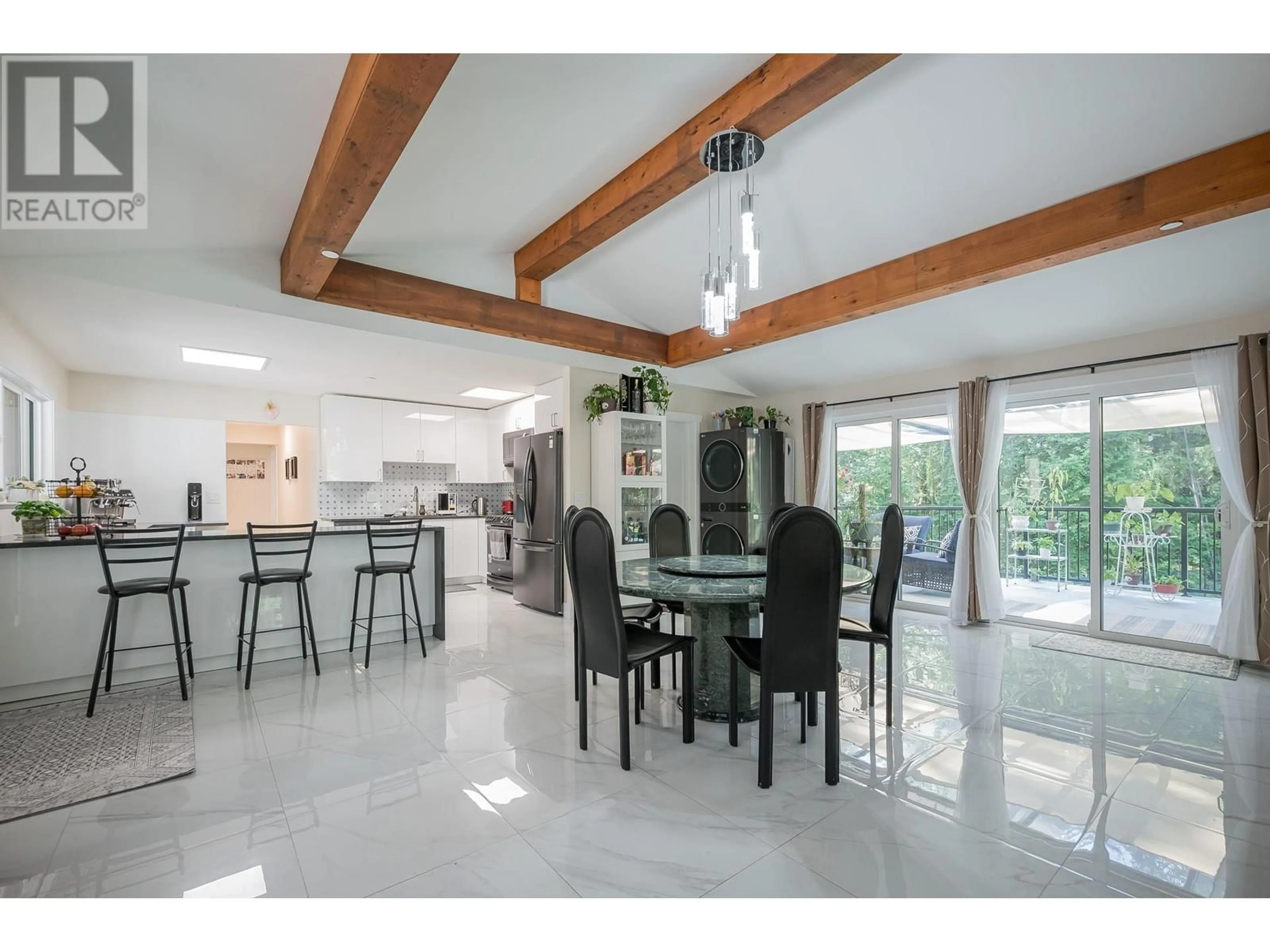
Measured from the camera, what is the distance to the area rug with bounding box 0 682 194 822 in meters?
2.09

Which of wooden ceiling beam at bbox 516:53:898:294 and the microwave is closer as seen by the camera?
Answer: wooden ceiling beam at bbox 516:53:898:294

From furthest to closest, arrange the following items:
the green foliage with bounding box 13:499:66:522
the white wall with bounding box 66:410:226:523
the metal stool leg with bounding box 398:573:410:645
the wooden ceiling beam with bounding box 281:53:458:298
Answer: the white wall with bounding box 66:410:226:523, the metal stool leg with bounding box 398:573:410:645, the green foliage with bounding box 13:499:66:522, the wooden ceiling beam with bounding box 281:53:458:298

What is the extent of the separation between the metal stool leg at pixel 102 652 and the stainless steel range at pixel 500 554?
3.37m

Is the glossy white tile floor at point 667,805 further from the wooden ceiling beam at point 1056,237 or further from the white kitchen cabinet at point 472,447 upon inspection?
the white kitchen cabinet at point 472,447

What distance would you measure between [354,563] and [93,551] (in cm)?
140

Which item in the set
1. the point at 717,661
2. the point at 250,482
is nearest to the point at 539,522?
the point at 717,661

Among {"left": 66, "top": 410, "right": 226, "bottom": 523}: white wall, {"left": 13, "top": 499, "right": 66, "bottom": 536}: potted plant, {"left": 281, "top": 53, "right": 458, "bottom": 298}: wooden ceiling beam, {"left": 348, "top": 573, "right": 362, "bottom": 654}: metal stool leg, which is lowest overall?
{"left": 348, "top": 573, "right": 362, "bottom": 654}: metal stool leg

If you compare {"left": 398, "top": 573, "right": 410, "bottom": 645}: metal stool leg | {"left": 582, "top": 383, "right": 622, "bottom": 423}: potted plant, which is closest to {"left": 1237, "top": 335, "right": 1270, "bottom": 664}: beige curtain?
{"left": 582, "top": 383, "right": 622, "bottom": 423}: potted plant

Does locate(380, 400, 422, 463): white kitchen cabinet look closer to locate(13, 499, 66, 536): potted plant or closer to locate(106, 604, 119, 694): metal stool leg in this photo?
locate(13, 499, 66, 536): potted plant

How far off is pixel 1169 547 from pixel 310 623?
19.7 ft

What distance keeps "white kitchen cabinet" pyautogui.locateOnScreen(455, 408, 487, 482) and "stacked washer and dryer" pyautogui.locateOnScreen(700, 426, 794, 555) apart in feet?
8.82

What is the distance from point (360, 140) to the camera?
6.76ft

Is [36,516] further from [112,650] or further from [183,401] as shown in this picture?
[183,401]

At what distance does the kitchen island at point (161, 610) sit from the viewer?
9.87ft
